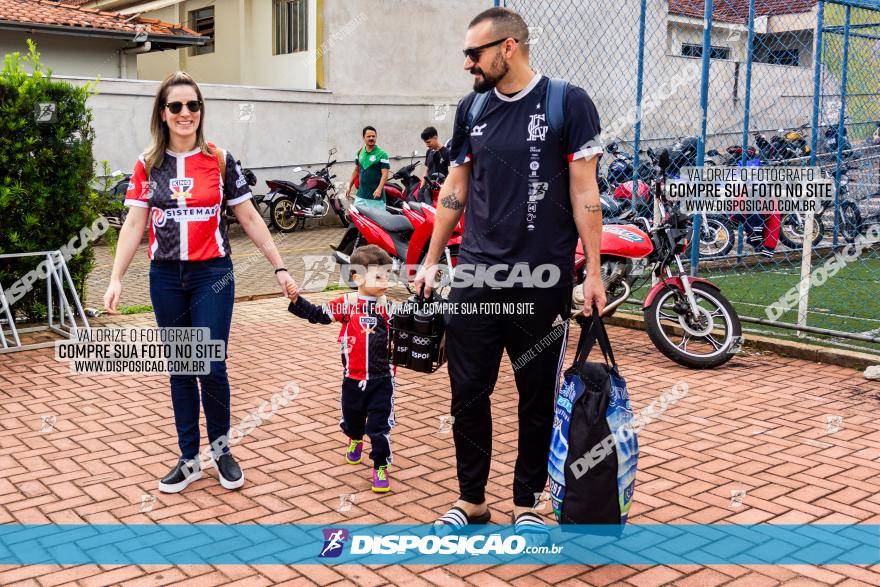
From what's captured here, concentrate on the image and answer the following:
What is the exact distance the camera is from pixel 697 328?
23.9 feet

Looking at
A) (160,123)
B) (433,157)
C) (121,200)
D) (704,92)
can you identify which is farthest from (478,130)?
(433,157)

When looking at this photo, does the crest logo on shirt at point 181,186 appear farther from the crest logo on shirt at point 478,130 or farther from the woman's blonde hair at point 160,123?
the crest logo on shirt at point 478,130

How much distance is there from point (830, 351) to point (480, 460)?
14.5 ft

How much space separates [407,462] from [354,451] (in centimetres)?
31

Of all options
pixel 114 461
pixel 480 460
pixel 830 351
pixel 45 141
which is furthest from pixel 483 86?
pixel 45 141

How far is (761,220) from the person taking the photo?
12117mm

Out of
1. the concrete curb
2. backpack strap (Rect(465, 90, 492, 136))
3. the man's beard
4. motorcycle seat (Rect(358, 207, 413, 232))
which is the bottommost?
the concrete curb

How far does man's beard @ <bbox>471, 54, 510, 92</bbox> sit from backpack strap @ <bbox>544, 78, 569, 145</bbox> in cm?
21

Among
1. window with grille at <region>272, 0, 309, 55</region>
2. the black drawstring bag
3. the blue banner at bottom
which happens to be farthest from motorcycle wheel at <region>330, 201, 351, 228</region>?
the black drawstring bag

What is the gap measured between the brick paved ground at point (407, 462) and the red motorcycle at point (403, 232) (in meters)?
2.60

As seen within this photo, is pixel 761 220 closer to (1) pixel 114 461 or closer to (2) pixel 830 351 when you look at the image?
(2) pixel 830 351

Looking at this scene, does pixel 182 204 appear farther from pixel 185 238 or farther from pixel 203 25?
pixel 203 25

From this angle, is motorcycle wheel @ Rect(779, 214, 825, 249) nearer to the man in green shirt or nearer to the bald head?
the man in green shirt

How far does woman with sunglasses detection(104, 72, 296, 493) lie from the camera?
4.41 m
